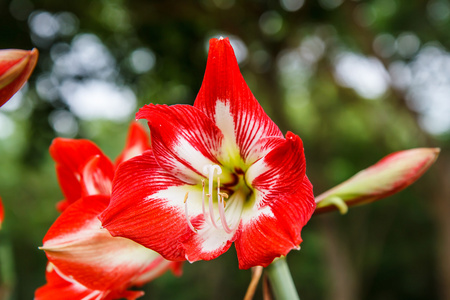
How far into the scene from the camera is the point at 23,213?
635 cm

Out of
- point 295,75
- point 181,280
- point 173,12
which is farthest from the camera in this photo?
point 181,280

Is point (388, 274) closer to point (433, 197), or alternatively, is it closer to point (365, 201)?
point (433, 197)

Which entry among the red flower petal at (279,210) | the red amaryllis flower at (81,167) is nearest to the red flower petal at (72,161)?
the red amaryllis flower at (81,167)

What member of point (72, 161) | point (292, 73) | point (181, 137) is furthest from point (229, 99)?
point (292, 73)

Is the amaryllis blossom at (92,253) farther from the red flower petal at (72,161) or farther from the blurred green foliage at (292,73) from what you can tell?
the blurred green foliage at (292,73)

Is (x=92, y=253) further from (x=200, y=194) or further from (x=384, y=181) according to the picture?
(x=384, y=181)

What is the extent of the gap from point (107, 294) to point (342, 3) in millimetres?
2903

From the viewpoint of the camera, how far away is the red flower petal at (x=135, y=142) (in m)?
0.37

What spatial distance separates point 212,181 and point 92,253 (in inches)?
3.6

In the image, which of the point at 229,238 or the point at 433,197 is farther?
the point at 433,197

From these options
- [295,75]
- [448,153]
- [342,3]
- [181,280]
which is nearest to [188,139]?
[342,3]

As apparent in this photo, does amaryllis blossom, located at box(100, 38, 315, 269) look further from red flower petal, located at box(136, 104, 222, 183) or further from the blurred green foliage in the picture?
the blurred green foliage

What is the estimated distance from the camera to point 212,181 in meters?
0.28

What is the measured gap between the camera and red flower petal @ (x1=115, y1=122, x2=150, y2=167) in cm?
37
